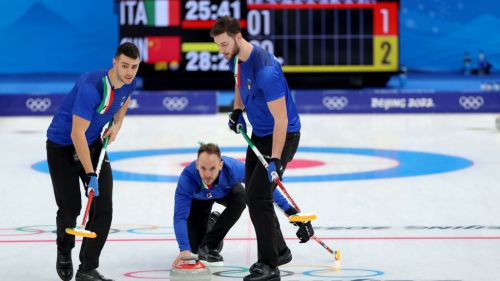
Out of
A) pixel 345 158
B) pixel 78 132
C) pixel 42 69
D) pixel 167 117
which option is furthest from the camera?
pixel 42 69

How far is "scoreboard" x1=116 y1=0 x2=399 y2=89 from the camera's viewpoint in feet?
93.4

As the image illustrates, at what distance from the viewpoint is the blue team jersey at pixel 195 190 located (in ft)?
24.3

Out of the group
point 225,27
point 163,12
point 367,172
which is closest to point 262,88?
point 225,27

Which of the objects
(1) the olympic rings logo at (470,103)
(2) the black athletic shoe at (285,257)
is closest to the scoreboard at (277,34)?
(1) the olympic rings logo at (470,103)

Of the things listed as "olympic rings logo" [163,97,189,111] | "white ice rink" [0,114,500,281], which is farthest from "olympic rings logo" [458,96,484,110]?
"olympic rings logo" [163,97,189,111]

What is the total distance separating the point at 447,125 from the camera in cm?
2092

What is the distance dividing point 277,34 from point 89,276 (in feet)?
72.9

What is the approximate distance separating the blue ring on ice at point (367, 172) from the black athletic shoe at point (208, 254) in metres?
4.95

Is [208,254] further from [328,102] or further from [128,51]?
[328,102]

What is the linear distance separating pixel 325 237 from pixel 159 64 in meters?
20.6

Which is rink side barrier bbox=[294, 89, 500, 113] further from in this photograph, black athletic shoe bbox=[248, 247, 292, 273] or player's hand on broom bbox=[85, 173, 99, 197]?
player's hand on broom bbox=[85, 173, 99, 197]

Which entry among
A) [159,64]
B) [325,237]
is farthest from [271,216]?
[159,64]

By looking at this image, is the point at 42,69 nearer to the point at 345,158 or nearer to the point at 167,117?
the point at 167,117

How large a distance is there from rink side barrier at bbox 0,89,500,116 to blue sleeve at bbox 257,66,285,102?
1713cm
